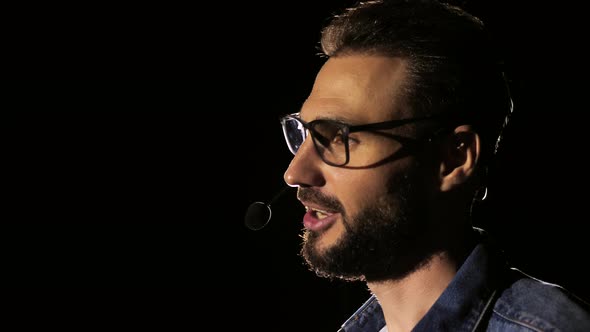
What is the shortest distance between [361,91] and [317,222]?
349 mm

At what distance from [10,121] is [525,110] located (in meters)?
2.37

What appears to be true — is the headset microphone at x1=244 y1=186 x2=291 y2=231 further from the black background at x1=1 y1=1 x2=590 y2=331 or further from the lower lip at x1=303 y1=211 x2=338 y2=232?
the black background at x1=1 y1=1 x2=590 y2=331

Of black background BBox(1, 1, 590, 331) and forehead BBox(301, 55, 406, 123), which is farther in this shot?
black background BBox(1, 1, 590, 331)

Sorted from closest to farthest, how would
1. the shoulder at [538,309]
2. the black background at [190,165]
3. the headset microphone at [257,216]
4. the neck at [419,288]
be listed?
1. the shoulder at [538,309]
2. the neck at [419,288]
3. the headset microphone at [257,216]
4. the black background at [190,165]

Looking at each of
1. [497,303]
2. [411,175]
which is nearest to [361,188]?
[411,175]

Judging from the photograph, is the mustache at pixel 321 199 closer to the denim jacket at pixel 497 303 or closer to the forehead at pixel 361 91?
the forehead at pixel 361 91

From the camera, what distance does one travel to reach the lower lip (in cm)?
137

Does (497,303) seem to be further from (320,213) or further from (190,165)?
(190,165)

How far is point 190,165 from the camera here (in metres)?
2.75

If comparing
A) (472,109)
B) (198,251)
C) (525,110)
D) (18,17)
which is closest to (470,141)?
(472,109)

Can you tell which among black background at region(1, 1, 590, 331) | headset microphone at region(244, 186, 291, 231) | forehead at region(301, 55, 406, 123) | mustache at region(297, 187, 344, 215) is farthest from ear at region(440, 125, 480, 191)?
black background at region(1, 1, 590, 331)

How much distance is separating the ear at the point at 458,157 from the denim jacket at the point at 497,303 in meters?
0.17

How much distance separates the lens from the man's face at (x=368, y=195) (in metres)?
1.32

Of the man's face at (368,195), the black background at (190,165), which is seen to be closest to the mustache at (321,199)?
the man's face at (368,195)
